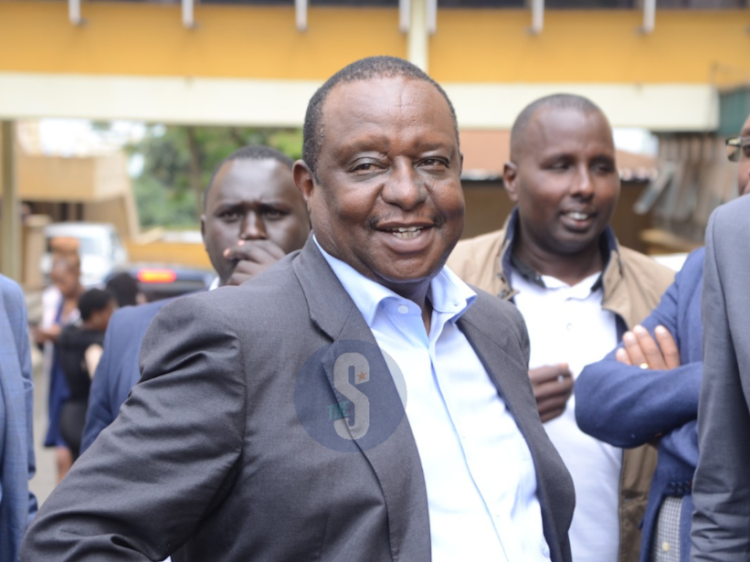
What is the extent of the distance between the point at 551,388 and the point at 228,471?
1.76m

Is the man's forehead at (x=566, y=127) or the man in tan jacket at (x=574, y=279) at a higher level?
the man's forehead at (x=566, y=127)

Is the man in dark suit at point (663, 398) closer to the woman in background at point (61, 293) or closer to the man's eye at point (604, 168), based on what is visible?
the man's eye at point (604, 168)

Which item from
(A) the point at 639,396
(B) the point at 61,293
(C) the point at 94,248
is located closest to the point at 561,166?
(A) the point at 639,396

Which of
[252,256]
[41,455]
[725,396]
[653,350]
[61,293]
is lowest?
[41,455]

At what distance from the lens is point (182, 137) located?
2927 cm

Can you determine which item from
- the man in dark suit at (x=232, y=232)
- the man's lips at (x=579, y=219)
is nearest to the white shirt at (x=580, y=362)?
the man's lips at (x=579, y=219)

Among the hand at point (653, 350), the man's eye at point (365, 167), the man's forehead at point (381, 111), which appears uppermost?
the man's forehead at point (381, 111)

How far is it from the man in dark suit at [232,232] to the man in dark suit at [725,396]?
1752 millimetres

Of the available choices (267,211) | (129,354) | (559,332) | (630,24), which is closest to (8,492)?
(129,354)

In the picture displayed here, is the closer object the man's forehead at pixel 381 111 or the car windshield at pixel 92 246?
the man's forehead at pixel 381 111

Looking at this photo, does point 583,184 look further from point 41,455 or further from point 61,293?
point 41,455

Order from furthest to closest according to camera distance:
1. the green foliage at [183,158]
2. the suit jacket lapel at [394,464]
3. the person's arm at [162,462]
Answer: the green foliage at [183,158] → the suit jacket lapel at [394,464] → the person's arm at [162,462]

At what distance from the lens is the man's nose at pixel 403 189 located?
2061 mm

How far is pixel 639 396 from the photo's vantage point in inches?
114
